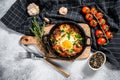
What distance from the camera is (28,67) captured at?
2.49 metres

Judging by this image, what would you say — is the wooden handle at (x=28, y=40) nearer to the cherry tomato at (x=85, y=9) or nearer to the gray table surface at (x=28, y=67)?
the gray table surface at (x=28, y=67)

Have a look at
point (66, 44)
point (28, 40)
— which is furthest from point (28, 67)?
point (66, 44)

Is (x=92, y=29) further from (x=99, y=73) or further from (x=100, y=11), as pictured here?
(x=99, y=73)

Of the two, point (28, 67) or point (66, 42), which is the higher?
point (66, 42)

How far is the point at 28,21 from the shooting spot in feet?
8.18

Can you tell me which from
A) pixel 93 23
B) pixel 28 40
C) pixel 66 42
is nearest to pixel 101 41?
pixel 93 23

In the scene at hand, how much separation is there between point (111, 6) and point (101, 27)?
0.54ft

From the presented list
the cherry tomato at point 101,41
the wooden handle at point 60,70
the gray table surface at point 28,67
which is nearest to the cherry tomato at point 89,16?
the cherry tomato at point 101,41

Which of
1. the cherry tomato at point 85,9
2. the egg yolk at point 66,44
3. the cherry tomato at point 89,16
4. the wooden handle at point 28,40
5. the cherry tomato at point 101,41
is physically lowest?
the cherry tomato at point 101,41

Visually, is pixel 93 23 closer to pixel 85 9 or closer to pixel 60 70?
pixel 85 9

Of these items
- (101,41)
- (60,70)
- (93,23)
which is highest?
(93,23)

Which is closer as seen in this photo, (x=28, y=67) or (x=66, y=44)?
(x=66, y=44)

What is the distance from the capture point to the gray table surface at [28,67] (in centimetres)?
246

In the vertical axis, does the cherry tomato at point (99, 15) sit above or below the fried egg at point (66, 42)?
above
